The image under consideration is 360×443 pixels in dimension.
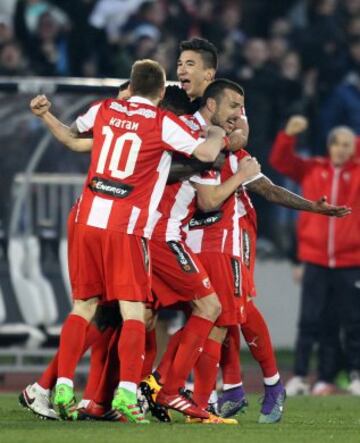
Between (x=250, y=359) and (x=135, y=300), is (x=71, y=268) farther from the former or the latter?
(x=250, y=359)

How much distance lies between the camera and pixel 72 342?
10586 mm

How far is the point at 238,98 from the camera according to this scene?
1117cm

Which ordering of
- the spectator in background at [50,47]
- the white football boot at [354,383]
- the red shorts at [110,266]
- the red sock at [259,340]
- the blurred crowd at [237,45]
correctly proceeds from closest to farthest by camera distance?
the red shorts at [110,266]
the red sock at [259,340]
the white football boot at [354,383]
the blurred crowd at [237,45]
the spectator in background at [50,47]

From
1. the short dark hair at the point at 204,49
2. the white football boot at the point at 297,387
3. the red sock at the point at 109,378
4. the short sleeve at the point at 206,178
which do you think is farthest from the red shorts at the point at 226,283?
the white football boot at the point at 297,387

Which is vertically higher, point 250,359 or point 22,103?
point 22,103

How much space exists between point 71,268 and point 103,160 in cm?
68

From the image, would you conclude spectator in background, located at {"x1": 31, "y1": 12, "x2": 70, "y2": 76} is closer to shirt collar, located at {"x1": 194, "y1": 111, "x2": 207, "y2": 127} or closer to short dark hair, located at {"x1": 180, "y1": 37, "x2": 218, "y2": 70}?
short dark hair, located at {"x1": 180, "y1": 37, "x2": 218, "y2": 70}

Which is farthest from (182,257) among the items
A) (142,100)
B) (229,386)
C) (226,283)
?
(229,386)

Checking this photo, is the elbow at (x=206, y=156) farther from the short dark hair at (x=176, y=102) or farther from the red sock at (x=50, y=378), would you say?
the red sock at (x=50, y=378)

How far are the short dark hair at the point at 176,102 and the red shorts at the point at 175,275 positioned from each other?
0.89 metres

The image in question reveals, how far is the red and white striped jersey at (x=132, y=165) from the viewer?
10555 mm

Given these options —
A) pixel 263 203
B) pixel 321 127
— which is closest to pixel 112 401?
pixel 263 203

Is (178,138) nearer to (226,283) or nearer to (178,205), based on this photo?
(178,205)

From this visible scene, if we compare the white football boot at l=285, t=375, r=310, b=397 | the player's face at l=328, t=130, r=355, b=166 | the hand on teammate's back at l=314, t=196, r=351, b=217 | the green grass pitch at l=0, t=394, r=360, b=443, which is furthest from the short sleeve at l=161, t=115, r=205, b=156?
the player's face at l=328, t=130, r=355, b=166
